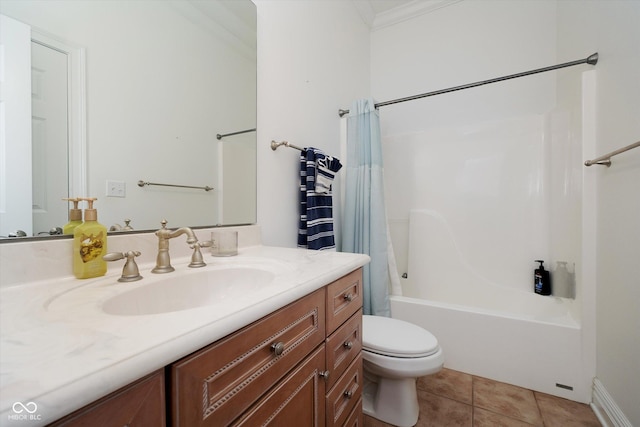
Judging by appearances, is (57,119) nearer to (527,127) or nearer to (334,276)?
(334,276)

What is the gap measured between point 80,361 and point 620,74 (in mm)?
1932

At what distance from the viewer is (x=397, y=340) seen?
1182mm

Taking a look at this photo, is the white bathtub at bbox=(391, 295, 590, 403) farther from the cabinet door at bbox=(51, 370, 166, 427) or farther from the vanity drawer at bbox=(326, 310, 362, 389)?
the cabinet door at bbox=(51, 370, 166, 427)

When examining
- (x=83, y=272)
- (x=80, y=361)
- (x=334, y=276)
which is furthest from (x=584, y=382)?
(x=83, y=272)

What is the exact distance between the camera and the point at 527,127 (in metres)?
1.85

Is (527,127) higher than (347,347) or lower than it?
higher

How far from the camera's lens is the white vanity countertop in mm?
244

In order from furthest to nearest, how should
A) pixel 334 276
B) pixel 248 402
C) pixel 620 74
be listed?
pixel 620 74 → pixel 334 276 → pixel 248 402

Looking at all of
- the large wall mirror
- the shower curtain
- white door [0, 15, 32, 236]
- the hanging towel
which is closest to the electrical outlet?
the large wall mirror

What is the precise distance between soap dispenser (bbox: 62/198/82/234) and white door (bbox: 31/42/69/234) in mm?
12

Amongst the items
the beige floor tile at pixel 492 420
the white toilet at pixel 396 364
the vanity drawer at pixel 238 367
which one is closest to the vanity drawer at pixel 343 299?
the vanity drawer at pixel 238 367

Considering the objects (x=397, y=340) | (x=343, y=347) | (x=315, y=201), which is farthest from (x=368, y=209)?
(x=343, y=347)

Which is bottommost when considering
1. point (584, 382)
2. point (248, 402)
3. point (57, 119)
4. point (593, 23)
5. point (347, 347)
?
point (584, 382)

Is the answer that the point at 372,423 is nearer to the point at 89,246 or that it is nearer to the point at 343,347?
the point at 343,347
